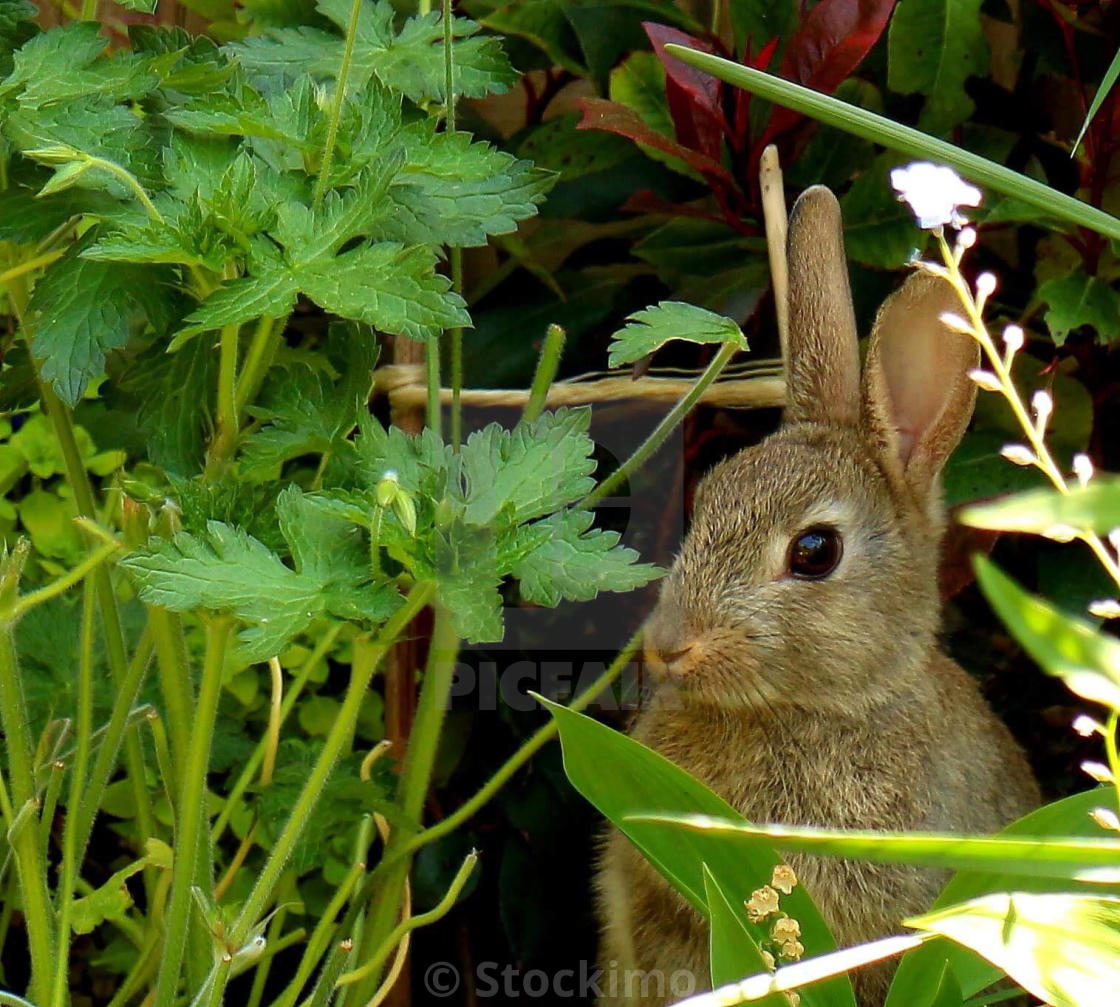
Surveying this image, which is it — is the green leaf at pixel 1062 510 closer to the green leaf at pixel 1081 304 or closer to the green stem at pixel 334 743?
the green stem at pixel 334 743

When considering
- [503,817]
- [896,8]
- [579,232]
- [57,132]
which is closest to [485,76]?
[57,132]

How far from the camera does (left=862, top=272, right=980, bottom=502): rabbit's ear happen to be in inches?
57.9

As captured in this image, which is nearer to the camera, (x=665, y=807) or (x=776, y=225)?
(x=665, y=807)

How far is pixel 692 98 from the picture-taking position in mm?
1703

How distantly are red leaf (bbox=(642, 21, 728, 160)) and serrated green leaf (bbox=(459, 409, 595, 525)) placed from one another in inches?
27.7

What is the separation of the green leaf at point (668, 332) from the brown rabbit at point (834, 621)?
0.39 meters

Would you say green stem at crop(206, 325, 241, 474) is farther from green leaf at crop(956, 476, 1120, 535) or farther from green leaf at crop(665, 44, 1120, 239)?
green leaf at crop(956, 476, 1120, 535)

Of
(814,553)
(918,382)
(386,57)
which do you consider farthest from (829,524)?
(386,57)

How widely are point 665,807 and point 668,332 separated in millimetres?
382

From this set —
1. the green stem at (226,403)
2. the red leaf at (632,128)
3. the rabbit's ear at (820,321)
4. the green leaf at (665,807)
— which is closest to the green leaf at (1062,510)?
the green leaf at (665,807)

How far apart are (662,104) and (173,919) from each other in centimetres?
119

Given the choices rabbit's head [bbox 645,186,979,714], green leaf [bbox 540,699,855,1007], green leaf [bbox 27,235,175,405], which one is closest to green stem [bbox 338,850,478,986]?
green leaf [bbox 540,699,855,1007]

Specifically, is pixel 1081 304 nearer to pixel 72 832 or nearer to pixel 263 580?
pixel 263 580

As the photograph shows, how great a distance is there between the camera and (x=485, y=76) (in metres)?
1.28
